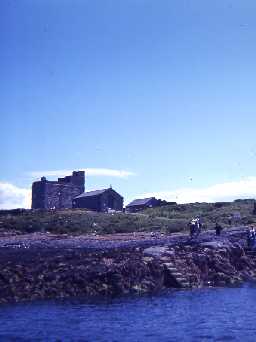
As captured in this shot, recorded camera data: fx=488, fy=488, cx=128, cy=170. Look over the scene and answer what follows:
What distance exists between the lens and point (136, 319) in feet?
80.1

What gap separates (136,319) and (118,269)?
404 inches

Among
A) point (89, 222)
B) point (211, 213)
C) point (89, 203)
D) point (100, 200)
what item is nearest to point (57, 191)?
point (89, 203)

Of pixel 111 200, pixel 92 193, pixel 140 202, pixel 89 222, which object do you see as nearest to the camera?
pixel 89 222

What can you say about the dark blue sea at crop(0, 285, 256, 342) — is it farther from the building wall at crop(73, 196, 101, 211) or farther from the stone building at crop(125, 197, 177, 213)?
the stone building at crop(125, 197, 177, 213)

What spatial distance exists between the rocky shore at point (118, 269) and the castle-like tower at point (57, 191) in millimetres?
70401

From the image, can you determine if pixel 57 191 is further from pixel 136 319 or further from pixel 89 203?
pixel 136 319

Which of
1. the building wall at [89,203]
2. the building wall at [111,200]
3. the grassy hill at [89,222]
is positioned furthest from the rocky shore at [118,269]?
the building wall at [111,200]

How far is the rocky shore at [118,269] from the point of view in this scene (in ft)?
105

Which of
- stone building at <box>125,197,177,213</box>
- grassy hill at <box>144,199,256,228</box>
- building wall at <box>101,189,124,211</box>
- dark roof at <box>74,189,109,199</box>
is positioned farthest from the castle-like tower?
grassy hill at <box>144,199,256,228</box>

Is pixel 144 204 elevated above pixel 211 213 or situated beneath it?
elevated above

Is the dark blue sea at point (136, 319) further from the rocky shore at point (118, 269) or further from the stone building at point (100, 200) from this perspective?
the stone building at point (100, 200)

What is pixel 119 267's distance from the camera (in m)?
34.9

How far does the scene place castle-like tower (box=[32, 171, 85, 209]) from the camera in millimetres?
115812

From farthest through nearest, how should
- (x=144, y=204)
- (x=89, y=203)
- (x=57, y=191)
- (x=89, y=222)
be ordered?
(x=144, y=204) < (x=57, y=191) < (x=89, y=203) < (x=89, y=222)
